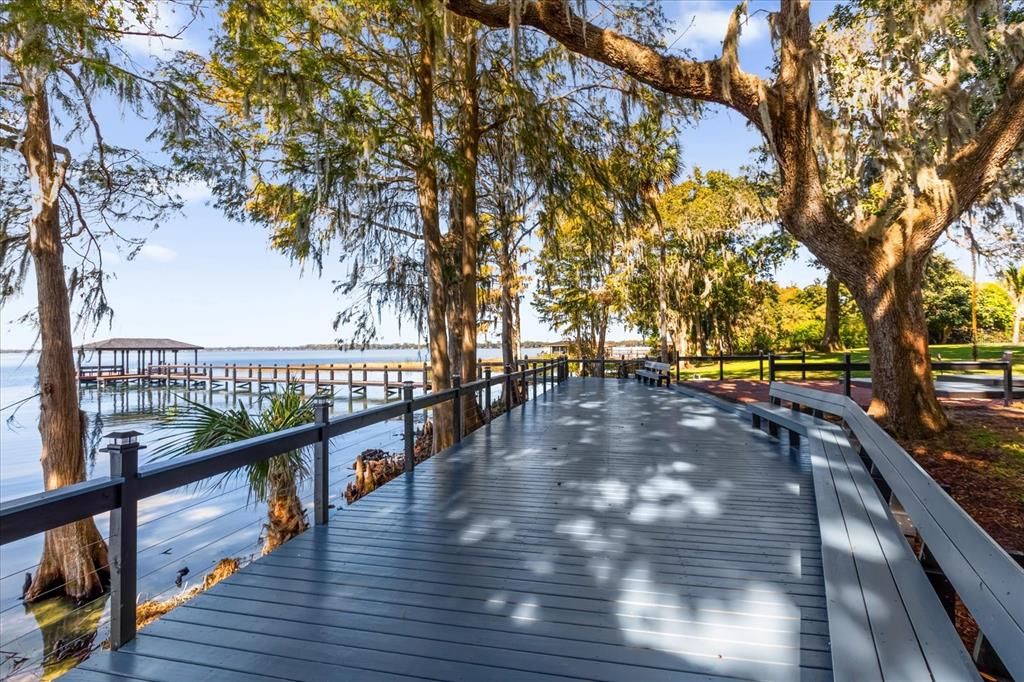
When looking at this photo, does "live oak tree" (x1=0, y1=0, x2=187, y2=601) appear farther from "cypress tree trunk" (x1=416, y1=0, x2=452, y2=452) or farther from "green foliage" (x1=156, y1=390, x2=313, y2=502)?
"cypress tree trunk" (x1=416, y1=0, x2=452, y2=452)

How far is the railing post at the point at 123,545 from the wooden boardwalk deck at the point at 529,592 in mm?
106

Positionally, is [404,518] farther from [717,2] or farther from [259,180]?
[717,2]

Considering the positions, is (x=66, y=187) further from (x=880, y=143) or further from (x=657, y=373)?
(x=657, y=373)

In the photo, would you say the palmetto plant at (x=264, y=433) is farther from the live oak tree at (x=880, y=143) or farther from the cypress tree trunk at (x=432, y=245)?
the live oak tree at (x=880, y=143)

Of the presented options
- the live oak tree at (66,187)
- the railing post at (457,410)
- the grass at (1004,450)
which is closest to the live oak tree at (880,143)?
the grass at (1004,450)

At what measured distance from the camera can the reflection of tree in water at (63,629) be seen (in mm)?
5532

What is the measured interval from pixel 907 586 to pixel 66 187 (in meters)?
11.2

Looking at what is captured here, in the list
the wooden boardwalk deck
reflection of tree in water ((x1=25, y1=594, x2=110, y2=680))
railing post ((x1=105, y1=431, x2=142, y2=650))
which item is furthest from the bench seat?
reflection of tree in water ((x1=25, y1=594, x2=110, y2=680))

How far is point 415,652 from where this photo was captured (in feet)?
7.04

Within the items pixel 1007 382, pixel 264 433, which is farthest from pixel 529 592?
pixel 1007 382

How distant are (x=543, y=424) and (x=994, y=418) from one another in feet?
22.5

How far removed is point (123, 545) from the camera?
2258mm

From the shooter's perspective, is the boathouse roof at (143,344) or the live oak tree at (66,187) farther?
the boathouse roof at (143,344)

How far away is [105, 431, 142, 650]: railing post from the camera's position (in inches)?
88.0
